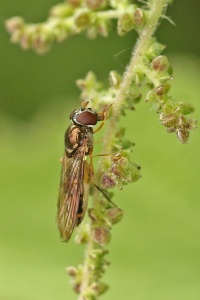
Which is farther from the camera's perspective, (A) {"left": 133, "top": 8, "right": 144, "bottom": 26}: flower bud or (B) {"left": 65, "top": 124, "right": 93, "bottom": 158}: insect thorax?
(B) {"left": 65, "top": 124, "right": 93, "bottom": 158}: insect thorax

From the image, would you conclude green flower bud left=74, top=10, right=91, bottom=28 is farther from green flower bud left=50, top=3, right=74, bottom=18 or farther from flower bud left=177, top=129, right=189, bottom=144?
flower bud left=177, top=129, right=189, bottom=144

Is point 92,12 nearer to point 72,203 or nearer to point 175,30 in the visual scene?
point 72,203

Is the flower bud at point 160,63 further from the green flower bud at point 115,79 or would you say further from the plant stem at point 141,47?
the green flower bud at point 115,79

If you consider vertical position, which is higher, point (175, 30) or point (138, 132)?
point (175, 30)

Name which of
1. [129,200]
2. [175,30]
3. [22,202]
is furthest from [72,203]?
[175,30]

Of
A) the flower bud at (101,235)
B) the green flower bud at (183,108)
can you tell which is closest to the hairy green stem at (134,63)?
the flower bud at (101,235)

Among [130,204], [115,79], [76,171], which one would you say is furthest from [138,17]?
[130,204]

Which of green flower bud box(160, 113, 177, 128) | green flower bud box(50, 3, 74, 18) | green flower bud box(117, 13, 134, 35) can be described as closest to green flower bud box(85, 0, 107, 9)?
green flower bud box(117, 13, 134, 35)

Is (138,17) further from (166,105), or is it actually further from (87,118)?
(87,118)
